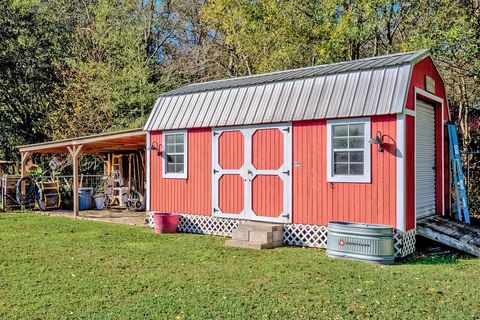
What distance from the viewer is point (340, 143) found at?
23.9 ft

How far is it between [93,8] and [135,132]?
12736mm

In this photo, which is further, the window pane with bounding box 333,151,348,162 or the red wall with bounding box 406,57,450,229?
the window pane with bounding box 333,151,348,162

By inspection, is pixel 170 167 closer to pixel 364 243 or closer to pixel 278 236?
pixel 278 236

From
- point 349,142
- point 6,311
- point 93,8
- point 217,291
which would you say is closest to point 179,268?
point 217,291

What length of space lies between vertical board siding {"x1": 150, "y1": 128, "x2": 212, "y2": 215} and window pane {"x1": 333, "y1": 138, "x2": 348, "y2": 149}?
2.65 metres

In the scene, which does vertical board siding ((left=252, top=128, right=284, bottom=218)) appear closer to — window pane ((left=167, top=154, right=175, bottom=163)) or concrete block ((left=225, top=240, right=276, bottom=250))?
concrete block ((left=225, top=240, right=276, bottom=250))

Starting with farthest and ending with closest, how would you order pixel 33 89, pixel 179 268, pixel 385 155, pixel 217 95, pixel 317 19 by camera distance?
pixel 33 89, pixel 317 19, pixel 217 95, pixel 385 155, pixel 179 268

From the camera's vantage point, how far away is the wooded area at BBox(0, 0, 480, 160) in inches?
458

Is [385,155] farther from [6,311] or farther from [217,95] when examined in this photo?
[6,311]

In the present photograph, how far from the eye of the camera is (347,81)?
7430 mm

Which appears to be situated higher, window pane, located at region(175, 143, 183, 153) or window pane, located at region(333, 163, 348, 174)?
window pane, located at region(175, 143, 183, 153)

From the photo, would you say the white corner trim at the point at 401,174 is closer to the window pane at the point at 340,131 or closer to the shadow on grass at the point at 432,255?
the shadow on grass at the point at 432,255

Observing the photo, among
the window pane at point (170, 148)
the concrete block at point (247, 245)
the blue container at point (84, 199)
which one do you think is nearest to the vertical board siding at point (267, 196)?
the concrete block at point (247, 245)

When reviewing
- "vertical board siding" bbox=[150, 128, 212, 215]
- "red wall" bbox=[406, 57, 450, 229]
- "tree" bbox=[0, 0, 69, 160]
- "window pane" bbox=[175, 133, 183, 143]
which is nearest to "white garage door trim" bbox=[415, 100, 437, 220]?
"red wall" bbox=[406, 57, 450, 229]
